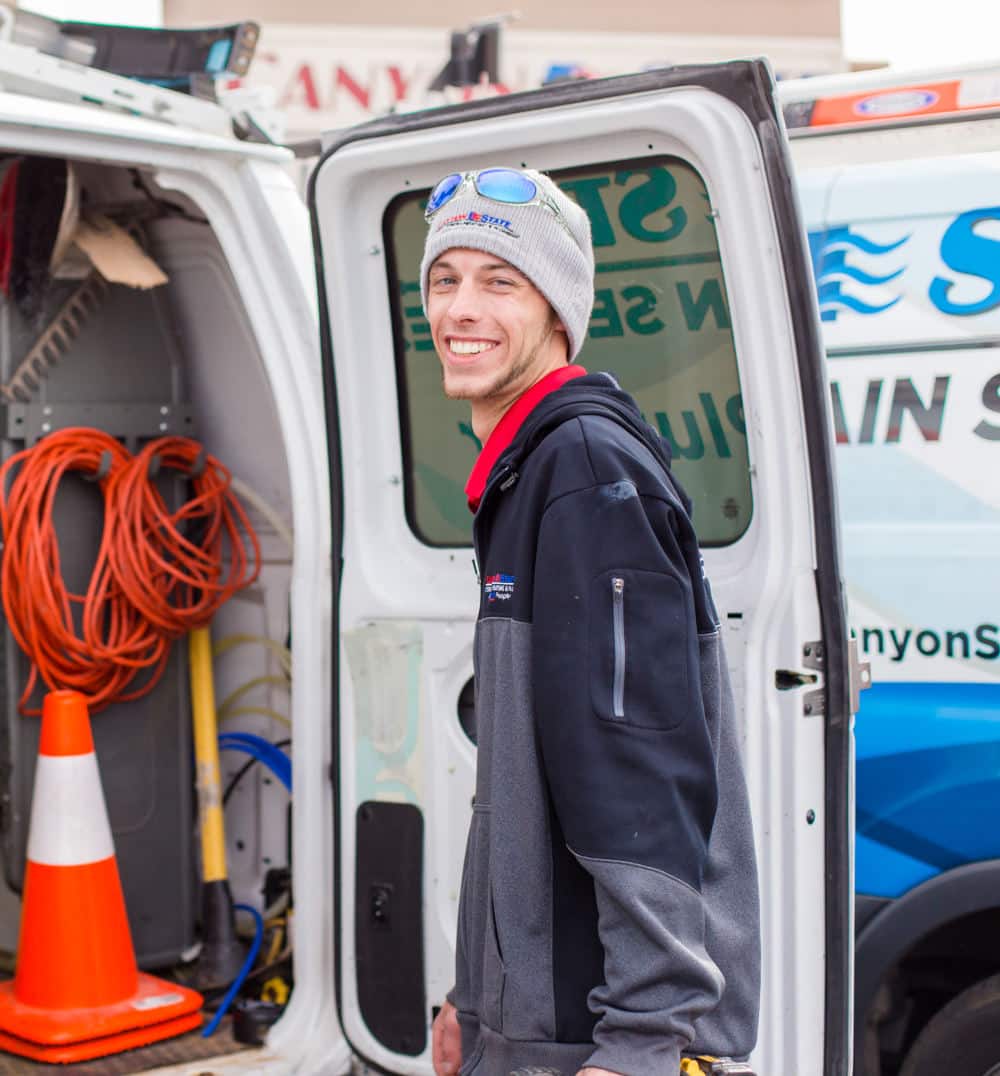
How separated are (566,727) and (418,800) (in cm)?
141

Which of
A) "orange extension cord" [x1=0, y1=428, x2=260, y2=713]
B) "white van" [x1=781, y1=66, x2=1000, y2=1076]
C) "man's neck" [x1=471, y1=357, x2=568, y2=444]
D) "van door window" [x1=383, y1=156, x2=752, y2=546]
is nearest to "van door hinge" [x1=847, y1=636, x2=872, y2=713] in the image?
"van door window" [x1=383, y1=156, x2=752, y2=546]

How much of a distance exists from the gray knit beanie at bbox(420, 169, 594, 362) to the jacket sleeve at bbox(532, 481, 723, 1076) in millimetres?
357

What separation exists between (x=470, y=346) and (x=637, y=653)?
19.9 inches

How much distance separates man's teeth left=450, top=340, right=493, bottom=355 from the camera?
6.51 feet

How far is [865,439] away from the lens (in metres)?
3.12

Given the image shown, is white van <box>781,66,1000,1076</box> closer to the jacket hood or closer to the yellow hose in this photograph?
the jacket hood

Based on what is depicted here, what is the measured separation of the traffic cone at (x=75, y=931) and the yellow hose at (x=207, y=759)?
0.31 metres

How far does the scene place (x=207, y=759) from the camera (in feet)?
13.6

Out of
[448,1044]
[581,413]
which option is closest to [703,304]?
[581,413]

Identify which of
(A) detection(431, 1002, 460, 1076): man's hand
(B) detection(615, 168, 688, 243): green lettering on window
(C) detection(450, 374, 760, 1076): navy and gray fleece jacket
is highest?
(B) detection(615, 168, 688, 243): green lettering on window

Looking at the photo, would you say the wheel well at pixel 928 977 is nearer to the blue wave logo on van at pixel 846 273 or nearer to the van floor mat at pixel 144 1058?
the blue wave logo on van at pixel 846 273

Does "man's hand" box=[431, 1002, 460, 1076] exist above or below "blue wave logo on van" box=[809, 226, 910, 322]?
below

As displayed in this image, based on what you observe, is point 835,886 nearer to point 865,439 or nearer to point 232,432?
point 865,439

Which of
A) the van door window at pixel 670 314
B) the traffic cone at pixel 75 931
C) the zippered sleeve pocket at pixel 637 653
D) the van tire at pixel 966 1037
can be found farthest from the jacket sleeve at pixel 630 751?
the traffic cone at pixel 75 931
